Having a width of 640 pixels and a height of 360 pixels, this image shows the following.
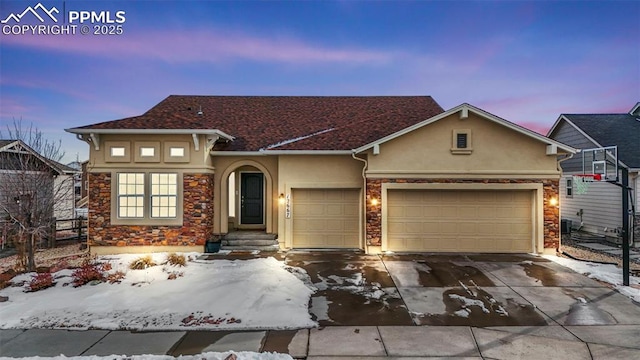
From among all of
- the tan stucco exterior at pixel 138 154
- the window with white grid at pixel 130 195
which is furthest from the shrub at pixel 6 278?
the tan stucco exterior at pixel 138 154

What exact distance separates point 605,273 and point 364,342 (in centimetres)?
761

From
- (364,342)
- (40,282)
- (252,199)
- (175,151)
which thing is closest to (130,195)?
(175,151)

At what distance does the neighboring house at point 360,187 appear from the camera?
34.4 ft

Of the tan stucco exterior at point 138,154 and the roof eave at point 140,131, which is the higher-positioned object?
the roof eave at point 140,131

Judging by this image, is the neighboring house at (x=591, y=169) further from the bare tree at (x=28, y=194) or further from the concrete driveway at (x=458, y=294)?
the bare tree at (x=28, y=194)

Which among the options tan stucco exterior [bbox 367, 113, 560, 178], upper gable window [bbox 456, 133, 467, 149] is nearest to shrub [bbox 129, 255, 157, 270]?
tan stucco exterior [bbox 367, 113, 560, 178]

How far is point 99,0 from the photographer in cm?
991

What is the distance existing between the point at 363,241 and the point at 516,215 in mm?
5247

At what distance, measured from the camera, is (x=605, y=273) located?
817cm

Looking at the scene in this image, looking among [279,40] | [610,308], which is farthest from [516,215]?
[279,40]

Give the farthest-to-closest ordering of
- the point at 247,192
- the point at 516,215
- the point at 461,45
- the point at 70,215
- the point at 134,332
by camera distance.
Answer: the point at 70,215
the point at 461,45
the point at 247,192
the point at 516,215
the point at 134,332

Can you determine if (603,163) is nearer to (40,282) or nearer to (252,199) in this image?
(252,199)

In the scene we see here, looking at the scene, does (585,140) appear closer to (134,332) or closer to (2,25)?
(134,332)

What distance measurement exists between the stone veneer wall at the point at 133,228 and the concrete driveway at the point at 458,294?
3550 mm
